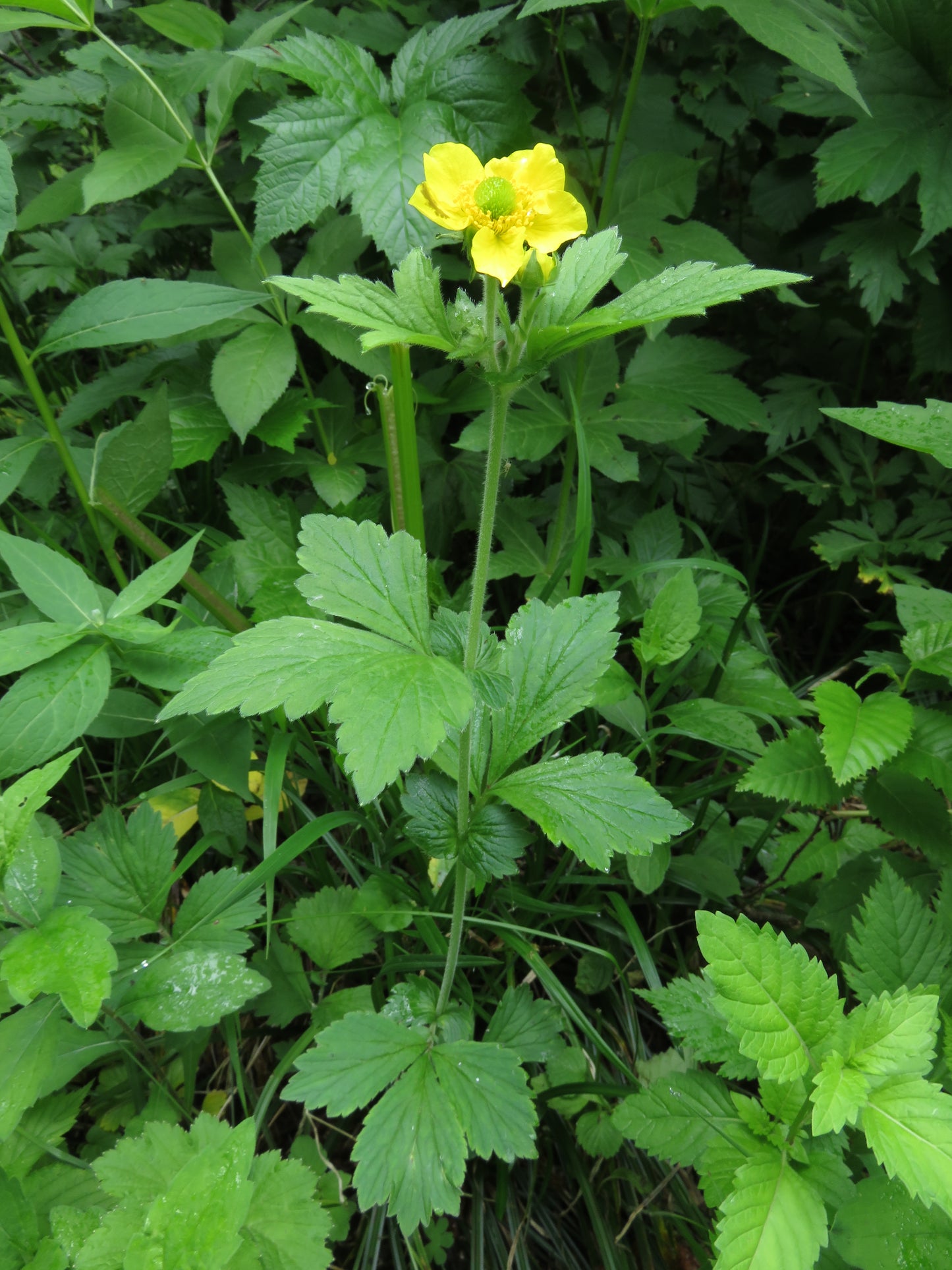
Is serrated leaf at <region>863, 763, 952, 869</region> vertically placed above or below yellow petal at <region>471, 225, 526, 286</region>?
below

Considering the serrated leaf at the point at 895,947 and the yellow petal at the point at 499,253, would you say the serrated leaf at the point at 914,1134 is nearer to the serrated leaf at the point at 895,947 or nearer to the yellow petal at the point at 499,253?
the serrated leaf at the point at 895,947

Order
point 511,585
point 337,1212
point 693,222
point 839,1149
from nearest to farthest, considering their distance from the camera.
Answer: point 839,1149 → point 337,1212 → point 693,222 → point 511,585

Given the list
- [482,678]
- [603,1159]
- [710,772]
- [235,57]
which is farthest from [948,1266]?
[235,57]

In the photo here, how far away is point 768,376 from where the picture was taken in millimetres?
2396

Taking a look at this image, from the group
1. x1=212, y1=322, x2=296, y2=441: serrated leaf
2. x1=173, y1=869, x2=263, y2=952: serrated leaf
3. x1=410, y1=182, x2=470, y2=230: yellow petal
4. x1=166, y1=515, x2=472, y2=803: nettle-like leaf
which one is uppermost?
x1=410, y1=182, x2=470, y2=230: yellow petal

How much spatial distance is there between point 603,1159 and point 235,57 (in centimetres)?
226

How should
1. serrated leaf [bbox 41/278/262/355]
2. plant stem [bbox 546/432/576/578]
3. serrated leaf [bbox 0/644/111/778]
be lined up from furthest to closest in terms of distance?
plant stem [bbox 546/432/576/578]
serrated leaf [bbox 41/278/262/355]
serrated leaf [bbox 0/644/111/778]

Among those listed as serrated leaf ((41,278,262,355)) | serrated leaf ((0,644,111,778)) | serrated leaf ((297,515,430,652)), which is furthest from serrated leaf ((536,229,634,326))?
serrated leaf ((0,644,111,778))

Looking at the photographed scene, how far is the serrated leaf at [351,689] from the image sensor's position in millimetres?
796

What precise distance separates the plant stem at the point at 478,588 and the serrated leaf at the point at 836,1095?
50 cm

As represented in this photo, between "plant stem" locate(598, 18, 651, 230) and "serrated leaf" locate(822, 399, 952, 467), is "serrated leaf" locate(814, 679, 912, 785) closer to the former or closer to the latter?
"serrated leaf" locate(822, 399, 952, 467)

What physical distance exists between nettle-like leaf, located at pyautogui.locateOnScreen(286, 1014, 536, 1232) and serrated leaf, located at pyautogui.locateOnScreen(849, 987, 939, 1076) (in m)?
0.44

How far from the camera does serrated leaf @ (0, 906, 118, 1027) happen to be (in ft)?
3.27

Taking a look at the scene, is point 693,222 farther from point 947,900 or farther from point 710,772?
point 947,900
